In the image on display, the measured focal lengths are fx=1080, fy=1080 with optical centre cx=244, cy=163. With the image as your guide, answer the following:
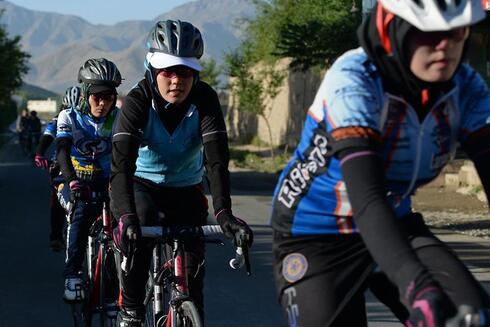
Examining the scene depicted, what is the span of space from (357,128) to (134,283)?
2735 mm

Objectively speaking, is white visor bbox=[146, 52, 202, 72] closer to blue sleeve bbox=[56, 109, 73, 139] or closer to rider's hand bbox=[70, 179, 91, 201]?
rider's hand bbox=[70, 179, 91, 201]

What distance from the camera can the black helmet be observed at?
5.18 metres

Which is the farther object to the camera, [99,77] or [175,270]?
[99,77]

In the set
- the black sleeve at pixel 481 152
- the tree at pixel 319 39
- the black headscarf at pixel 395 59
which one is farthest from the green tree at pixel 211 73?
the black headscarf at pixel 395 59

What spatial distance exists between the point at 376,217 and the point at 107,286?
14.5 feet

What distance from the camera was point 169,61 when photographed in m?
5.15

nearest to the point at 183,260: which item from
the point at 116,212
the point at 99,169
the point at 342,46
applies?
the point at 116,212

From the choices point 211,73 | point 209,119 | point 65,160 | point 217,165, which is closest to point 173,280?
point 217,165

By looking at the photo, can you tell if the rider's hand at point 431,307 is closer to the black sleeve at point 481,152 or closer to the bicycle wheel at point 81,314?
the black sleeve at point 481,152

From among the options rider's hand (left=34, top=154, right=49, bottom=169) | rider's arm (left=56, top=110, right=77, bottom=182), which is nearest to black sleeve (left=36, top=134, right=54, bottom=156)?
rider's hand (left=34, top=154, right=49, bottom=169)

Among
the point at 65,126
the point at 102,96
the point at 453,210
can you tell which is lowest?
the point at 453,210

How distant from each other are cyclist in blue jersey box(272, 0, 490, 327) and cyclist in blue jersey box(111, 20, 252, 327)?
1.63 metres

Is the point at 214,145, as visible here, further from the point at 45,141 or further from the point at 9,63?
the point at 9,63

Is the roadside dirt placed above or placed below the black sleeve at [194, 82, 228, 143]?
below
